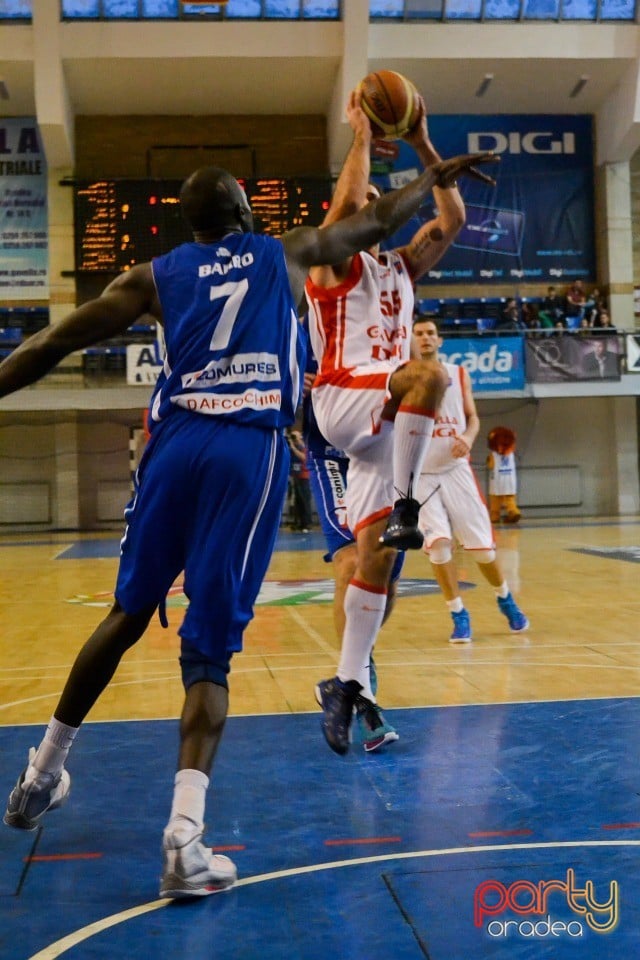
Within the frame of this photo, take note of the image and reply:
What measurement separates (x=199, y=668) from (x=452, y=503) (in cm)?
412

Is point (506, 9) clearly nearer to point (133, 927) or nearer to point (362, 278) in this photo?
point (362, 278)

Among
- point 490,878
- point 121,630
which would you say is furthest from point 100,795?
point 490,878

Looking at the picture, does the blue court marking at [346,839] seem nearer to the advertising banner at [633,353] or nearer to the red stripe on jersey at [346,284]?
the red stripe on jersey at [346,284]

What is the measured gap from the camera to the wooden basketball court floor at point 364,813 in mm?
1973

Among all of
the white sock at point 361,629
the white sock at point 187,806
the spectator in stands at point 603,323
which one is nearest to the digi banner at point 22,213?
the spectator in stands at point 603,323

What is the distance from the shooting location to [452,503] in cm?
644

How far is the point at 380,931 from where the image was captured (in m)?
1.96

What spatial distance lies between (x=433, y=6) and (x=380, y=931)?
20.7m

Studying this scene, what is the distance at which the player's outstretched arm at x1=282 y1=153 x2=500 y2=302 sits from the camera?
106 inches

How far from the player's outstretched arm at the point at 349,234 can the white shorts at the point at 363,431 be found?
0.93 metres

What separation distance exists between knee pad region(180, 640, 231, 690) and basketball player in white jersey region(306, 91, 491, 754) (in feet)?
3.10

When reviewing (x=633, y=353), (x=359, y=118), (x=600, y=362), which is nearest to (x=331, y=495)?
(x=359, y=118)

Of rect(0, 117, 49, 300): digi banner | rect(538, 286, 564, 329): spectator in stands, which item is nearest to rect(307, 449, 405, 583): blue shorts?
rect(538, 286, 564, 329): spectator in stands

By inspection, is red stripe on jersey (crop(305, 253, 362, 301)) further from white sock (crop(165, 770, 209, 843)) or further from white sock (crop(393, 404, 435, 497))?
white sock (crop(165, 770, 209, 843))
